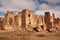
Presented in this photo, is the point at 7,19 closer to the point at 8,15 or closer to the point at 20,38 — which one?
the point at 8,15

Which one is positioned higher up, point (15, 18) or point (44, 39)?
point (15, 18)

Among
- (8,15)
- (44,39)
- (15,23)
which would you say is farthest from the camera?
(8,15)

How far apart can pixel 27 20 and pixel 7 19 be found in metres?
7.13

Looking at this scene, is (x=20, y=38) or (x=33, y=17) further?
(x=33, y=17)

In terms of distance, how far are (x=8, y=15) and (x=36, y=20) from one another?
402 inches

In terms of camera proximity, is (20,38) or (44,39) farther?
(44,39)

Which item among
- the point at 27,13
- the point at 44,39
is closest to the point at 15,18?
the point at 27,13

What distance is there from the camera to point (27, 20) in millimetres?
51250

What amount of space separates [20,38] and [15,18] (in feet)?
111

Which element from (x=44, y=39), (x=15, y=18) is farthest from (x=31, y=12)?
(x=44, y=39)

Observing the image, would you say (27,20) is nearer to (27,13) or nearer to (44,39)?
(27,13)

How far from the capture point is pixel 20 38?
61.9ft

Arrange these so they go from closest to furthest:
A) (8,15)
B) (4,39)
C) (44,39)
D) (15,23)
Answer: (4,39), (44,39), (15,23), (8,15)

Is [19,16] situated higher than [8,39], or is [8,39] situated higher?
[19,16]
